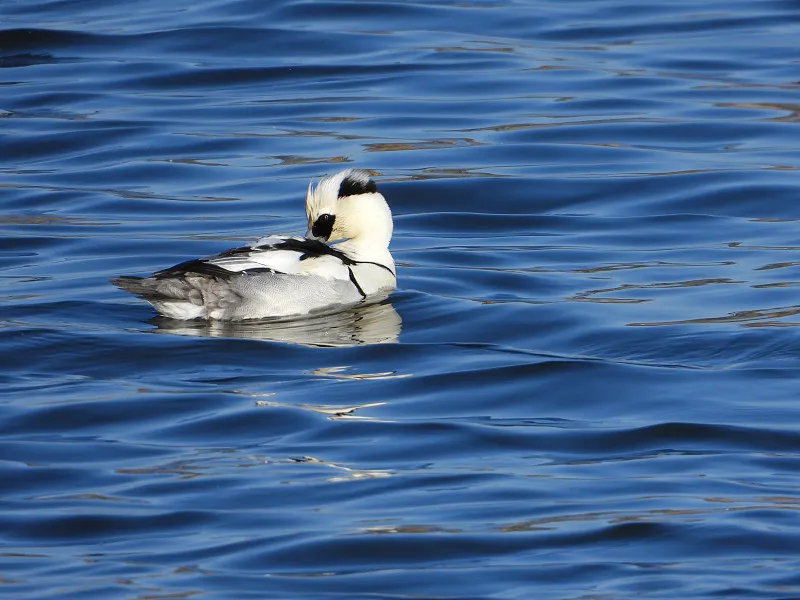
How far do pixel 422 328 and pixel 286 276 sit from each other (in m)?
0.84

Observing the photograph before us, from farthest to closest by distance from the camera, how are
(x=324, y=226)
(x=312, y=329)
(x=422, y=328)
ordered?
1. (x=324, y=226)
2. (x=422, y=328)
3. (x=312, y=329)

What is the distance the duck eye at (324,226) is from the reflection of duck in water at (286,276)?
0.09m

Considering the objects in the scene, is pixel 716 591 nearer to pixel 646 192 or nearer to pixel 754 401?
pixel 754 401

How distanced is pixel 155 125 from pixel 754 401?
9.14 metres

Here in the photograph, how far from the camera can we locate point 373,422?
26.1 feet

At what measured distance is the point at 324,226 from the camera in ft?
35.6

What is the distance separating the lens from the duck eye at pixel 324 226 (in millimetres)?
10820

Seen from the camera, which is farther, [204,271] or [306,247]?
[306,247]

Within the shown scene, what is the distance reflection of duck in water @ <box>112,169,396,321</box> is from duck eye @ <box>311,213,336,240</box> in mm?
93

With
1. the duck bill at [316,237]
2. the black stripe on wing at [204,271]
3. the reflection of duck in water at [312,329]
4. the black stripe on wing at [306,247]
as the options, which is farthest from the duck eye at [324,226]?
the black stripe on wing at [204,271]

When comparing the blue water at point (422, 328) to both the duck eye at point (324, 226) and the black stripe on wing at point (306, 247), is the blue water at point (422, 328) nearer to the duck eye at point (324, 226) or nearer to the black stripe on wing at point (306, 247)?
the black stripe on wing at point (306, 247)

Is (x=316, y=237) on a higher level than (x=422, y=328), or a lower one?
higher

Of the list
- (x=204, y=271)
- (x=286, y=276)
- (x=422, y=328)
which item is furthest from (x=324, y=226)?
(x=204, y=271)

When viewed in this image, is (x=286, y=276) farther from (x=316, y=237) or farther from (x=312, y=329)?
(x=316, y=237)
